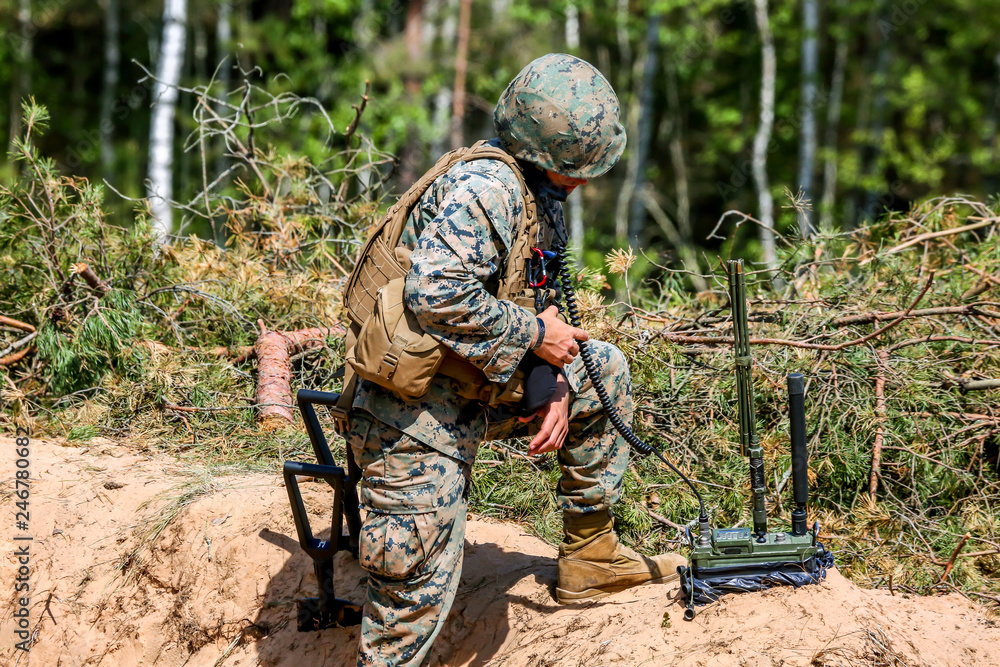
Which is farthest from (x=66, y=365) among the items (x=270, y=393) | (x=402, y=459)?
(x=402, y=459)

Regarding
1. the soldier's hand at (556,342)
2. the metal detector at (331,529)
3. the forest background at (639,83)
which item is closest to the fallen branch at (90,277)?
the metal detector at (331,529)

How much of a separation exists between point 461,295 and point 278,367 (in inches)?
109

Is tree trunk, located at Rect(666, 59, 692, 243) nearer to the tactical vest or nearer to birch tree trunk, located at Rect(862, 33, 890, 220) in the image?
birch tree trunk, located at Rect(862, 33, 890, 220)

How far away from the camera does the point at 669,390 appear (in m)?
4.90

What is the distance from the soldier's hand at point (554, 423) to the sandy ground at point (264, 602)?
2.20ft

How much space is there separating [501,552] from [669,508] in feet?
2.87

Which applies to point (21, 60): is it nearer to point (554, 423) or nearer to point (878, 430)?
point (878, 430)

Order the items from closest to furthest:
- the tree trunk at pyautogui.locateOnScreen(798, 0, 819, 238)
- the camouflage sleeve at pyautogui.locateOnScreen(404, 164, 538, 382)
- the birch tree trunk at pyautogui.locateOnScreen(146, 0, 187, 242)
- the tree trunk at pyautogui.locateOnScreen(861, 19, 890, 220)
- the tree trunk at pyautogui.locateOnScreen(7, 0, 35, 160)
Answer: the camouflage sleeve at pyautogui.locateOnScreen(404, 164, 538, 382) → the birch tree trunk at pyautogui.locateOnScreen(146, 0, 187, 242) → the tree trunk at pyautogui.locateOnScreen(798, 0, 819, 238) → the tree trunk at pyautogui.locateOnScreen(861, 19, 890, 220) → the tree trunk at pyautogui.locateOnScreen(7, 0, 35, 160)

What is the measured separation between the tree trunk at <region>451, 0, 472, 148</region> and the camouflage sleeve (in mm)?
14721

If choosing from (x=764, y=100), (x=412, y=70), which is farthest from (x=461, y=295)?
(x=764, y=100)

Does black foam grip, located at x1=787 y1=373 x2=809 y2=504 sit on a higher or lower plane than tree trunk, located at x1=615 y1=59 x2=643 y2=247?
lower

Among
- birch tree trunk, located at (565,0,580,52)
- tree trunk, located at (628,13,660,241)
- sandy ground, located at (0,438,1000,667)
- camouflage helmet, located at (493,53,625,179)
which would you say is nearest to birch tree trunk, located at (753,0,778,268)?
tree trunk, located at (628,13,660,241)

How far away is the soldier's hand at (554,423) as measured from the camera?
309 cm

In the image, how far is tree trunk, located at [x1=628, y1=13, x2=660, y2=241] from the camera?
1830 centimetres
